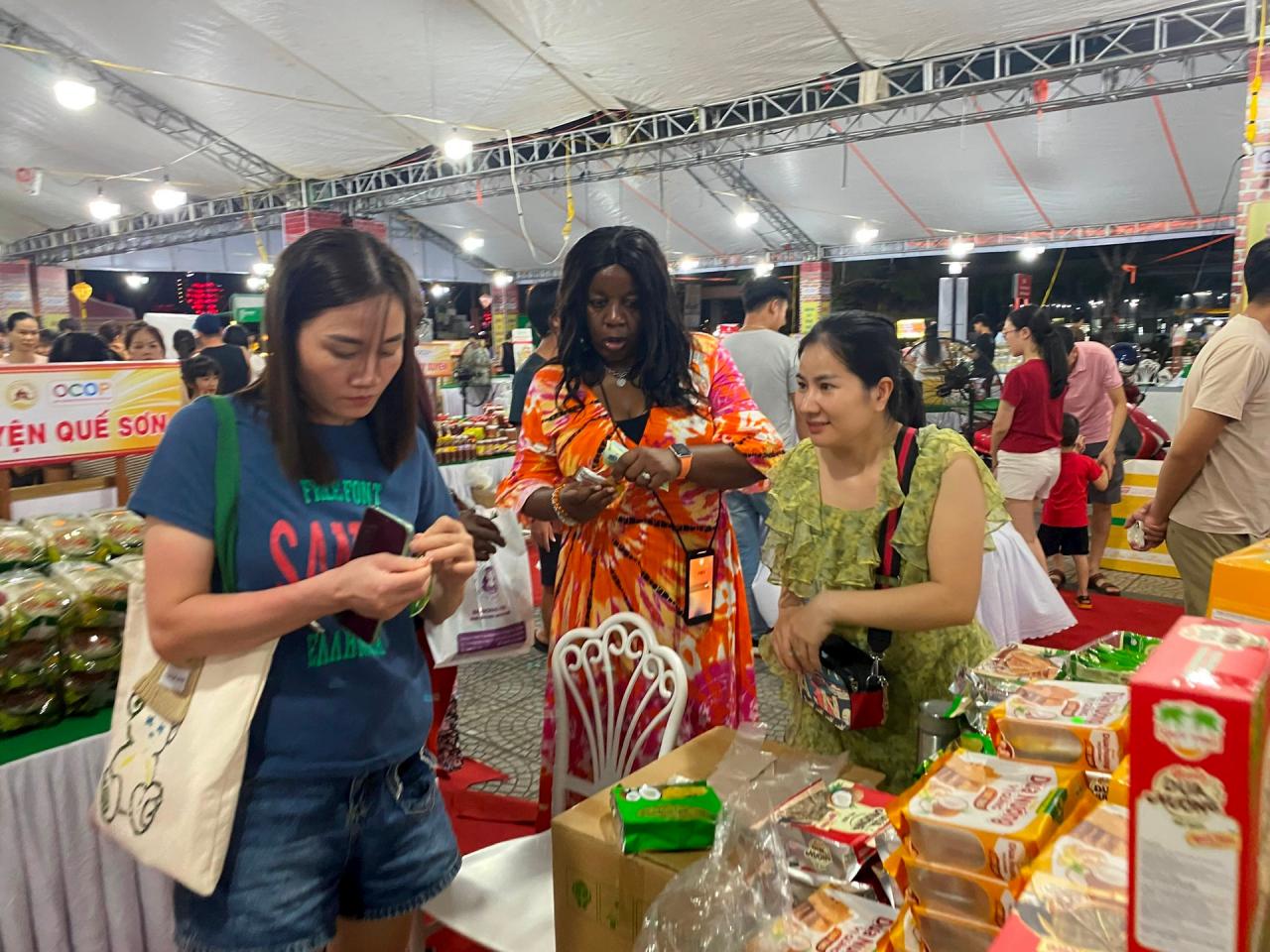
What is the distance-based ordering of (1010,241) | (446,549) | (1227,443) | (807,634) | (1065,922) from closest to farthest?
(1065,922), (446,549), (807,634), (1227,443), (1010,241)

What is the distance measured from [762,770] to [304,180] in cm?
1300

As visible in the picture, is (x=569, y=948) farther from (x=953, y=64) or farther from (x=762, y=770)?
(x=953, y=64)

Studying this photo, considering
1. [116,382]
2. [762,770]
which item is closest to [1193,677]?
[762,770]

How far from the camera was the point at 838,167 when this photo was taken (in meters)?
11.3

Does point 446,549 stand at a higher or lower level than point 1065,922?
higher

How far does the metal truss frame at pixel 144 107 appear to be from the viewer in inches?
333

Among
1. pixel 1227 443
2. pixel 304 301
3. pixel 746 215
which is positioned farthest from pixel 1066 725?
pixel 746 215

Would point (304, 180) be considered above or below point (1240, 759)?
above

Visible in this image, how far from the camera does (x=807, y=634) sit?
4.79ft

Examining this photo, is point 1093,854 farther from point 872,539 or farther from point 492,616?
point 492,616

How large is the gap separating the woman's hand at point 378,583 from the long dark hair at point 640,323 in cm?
89

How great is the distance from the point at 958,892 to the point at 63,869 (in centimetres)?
180

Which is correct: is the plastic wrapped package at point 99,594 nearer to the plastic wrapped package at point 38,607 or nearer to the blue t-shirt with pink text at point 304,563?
the plastic wrapped package at point 38,607

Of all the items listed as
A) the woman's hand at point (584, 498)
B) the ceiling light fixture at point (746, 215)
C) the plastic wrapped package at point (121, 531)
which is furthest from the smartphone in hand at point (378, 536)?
the ceiling light fixture at point (746, 215)
